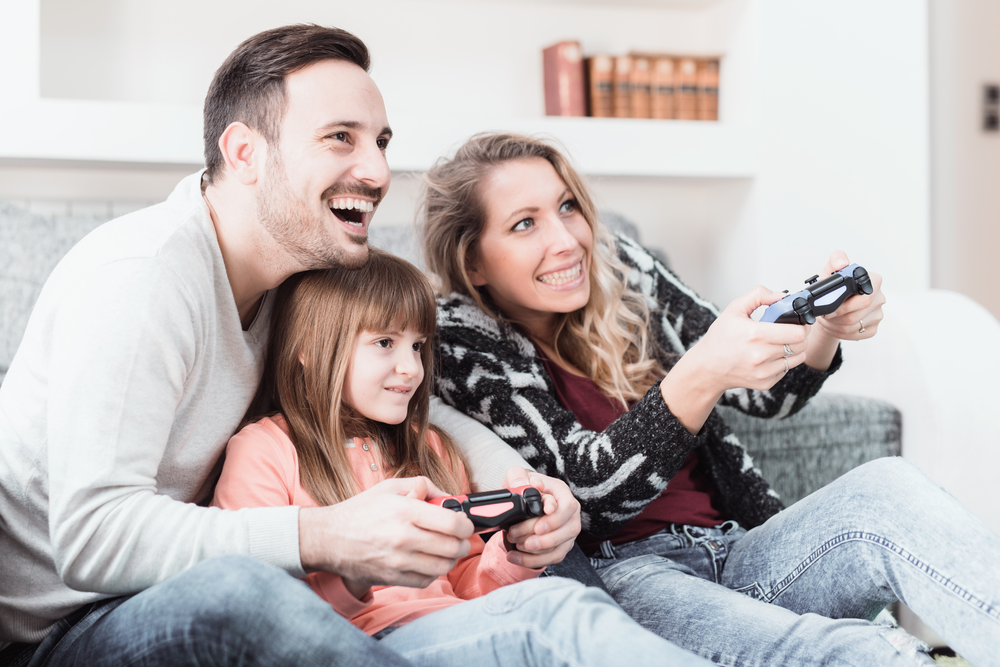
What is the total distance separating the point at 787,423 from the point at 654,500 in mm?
489

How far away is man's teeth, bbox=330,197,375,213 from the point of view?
105 centimetres

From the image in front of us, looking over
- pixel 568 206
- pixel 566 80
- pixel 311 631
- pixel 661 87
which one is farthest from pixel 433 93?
pixel 311 631

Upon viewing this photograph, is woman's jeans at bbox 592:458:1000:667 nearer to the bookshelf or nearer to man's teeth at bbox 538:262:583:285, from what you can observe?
man's teeth at bbox 538:262:583:285

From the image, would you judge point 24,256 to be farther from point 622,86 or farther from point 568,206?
point 622,86

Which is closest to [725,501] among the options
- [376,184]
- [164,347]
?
[376,184]

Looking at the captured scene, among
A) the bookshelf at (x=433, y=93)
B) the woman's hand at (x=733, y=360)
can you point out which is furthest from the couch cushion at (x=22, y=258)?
the woman's hand at (x=733, y=360)

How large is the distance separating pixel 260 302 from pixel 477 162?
0.45 meters

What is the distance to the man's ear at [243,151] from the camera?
103cm

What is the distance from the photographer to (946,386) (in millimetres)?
1647

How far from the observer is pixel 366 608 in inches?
36.8

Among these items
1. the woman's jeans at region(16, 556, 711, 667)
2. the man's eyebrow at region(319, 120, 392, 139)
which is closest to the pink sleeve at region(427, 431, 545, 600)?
the woman's jeans at region(16, 556, 711, 667)

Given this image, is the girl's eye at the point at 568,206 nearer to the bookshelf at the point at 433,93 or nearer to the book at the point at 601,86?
the bookshelf at the point at 433,93

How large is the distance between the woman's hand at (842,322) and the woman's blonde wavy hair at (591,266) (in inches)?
9.8

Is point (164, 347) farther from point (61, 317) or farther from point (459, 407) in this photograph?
point (459, 407)
